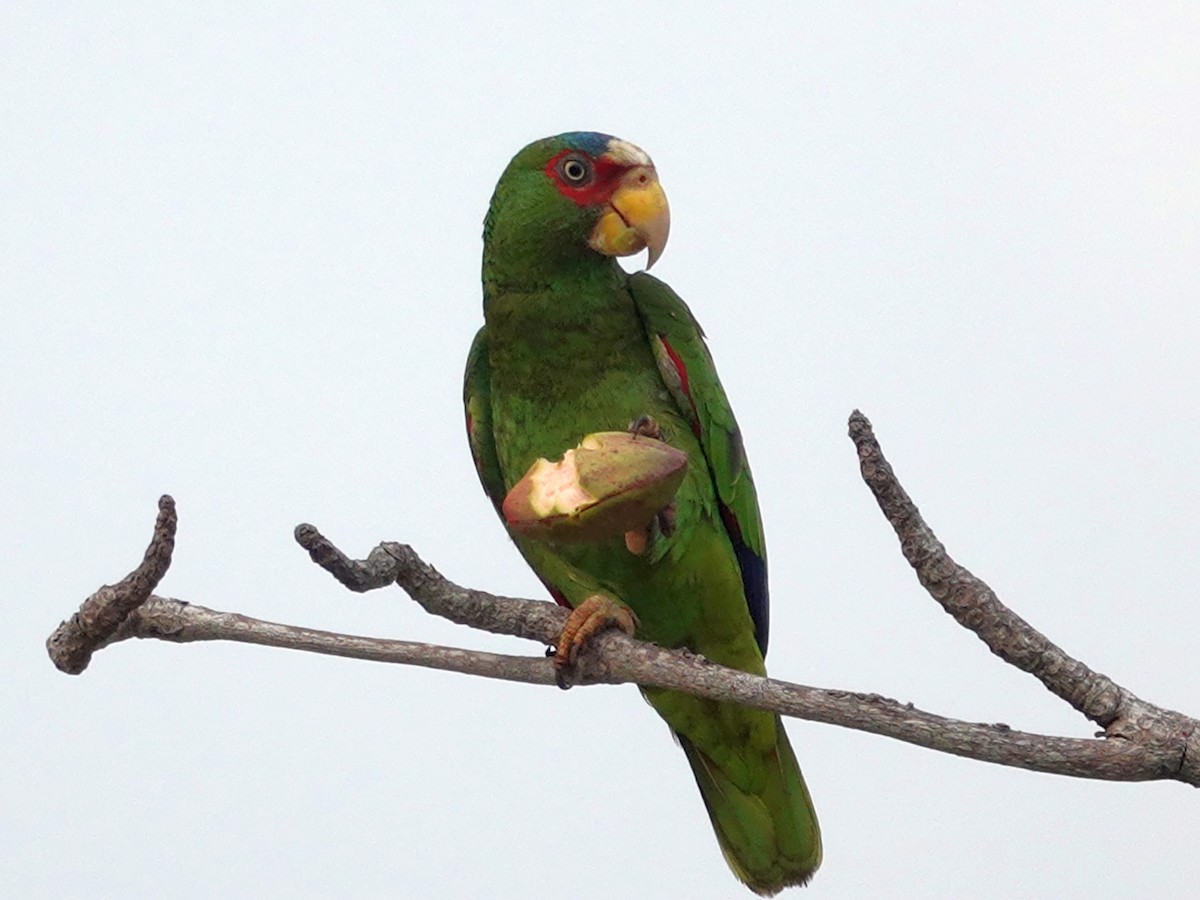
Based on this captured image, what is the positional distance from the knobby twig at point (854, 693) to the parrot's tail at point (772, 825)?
0.76 meters

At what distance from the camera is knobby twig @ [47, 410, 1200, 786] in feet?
6.44

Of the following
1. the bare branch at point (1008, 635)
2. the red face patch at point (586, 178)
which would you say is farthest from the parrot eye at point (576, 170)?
the bare branch at point (1008, 635)

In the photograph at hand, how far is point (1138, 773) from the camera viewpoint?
2.01 m

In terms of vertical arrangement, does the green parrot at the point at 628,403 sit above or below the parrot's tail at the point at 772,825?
above

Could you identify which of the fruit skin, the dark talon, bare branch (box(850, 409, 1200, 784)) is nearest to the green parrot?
the dark talon

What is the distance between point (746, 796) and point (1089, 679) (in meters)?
1.27

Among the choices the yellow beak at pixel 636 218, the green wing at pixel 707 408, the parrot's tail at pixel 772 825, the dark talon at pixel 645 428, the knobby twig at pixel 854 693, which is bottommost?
the parrot's tail at pixel 772 825

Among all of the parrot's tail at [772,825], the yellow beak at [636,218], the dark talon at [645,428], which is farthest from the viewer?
the parrot's tail at [772,825]

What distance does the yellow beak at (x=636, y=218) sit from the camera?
9.18 feet

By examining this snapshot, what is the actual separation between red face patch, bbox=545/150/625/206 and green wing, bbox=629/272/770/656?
0.97 feet

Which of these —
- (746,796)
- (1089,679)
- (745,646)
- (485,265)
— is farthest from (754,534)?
(1089,679)

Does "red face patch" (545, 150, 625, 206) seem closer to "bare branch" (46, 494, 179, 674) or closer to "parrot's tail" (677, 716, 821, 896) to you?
"bare branch" (46, 494, 179, 674)

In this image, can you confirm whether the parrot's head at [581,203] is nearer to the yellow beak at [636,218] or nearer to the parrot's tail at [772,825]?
the yellow beak at [636,218]

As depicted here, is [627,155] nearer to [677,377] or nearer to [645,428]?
[677,377]
